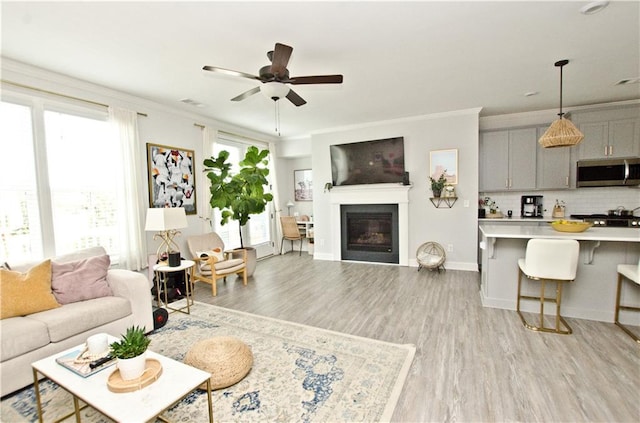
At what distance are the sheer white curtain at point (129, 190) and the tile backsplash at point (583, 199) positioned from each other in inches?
238

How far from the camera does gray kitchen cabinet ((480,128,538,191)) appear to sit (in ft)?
16.7

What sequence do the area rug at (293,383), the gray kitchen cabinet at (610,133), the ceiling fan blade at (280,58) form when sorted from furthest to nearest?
the gray kitchen cabinet at (610,133) → the ceiling fan blade at (280,58) → the area rug at (293,383)

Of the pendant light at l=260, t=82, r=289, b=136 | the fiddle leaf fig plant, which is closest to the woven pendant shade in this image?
the pendant light at l=260, t=82, r=289, b=136

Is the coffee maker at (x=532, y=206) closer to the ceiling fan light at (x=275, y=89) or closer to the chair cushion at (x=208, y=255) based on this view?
the ceiling fan light at (x=275, y=89)

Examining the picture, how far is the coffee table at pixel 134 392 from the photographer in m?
1.34

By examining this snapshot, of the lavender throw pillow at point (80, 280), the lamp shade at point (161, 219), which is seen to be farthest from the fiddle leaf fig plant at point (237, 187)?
the lavender throw pillow at point (80, 280)

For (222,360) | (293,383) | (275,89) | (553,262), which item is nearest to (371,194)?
(553,262)

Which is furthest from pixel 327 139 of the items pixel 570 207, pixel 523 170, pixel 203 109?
pixel 570 207

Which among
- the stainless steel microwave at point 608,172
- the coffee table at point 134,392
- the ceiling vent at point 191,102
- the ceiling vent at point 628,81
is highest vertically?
the ceiling vent at point 191,102

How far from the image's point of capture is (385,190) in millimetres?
5656

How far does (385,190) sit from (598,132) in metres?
3.50

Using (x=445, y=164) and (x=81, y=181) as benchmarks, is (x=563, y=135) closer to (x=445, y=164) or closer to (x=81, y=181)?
(x=445, y=164)

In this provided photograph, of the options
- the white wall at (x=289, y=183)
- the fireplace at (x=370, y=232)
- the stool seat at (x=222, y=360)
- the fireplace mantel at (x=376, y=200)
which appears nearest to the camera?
the stool seat at (x=222, y=360)

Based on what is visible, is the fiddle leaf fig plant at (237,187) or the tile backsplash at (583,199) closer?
the fiddle leaf fig plant at (237,187)
